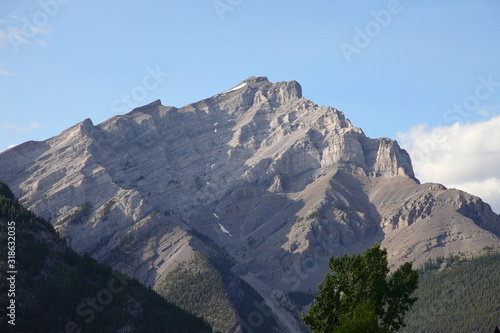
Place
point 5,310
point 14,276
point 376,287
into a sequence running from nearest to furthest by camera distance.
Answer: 1. point 376,287
2. point 5,310
3. point 14,276

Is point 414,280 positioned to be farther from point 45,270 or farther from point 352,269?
point 45,270

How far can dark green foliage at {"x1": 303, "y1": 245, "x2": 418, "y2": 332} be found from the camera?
9506 centimetres

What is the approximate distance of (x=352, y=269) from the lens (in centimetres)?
9731

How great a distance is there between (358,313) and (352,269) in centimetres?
1355

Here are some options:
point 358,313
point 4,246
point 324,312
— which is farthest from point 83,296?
point 358,313

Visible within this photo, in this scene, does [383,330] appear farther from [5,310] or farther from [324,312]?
[5,310]

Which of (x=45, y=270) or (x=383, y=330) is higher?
(x=45, y=270)

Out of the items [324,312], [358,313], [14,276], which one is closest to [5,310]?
[14,276]

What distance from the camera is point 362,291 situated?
95.4 meters

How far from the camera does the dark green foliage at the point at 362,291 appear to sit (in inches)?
3743

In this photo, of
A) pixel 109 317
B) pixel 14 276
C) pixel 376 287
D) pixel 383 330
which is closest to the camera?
pixel 383 330

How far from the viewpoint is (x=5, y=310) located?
172 m

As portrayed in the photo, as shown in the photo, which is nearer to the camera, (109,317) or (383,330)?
(383,330)

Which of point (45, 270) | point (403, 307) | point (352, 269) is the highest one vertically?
point (45, 270)
